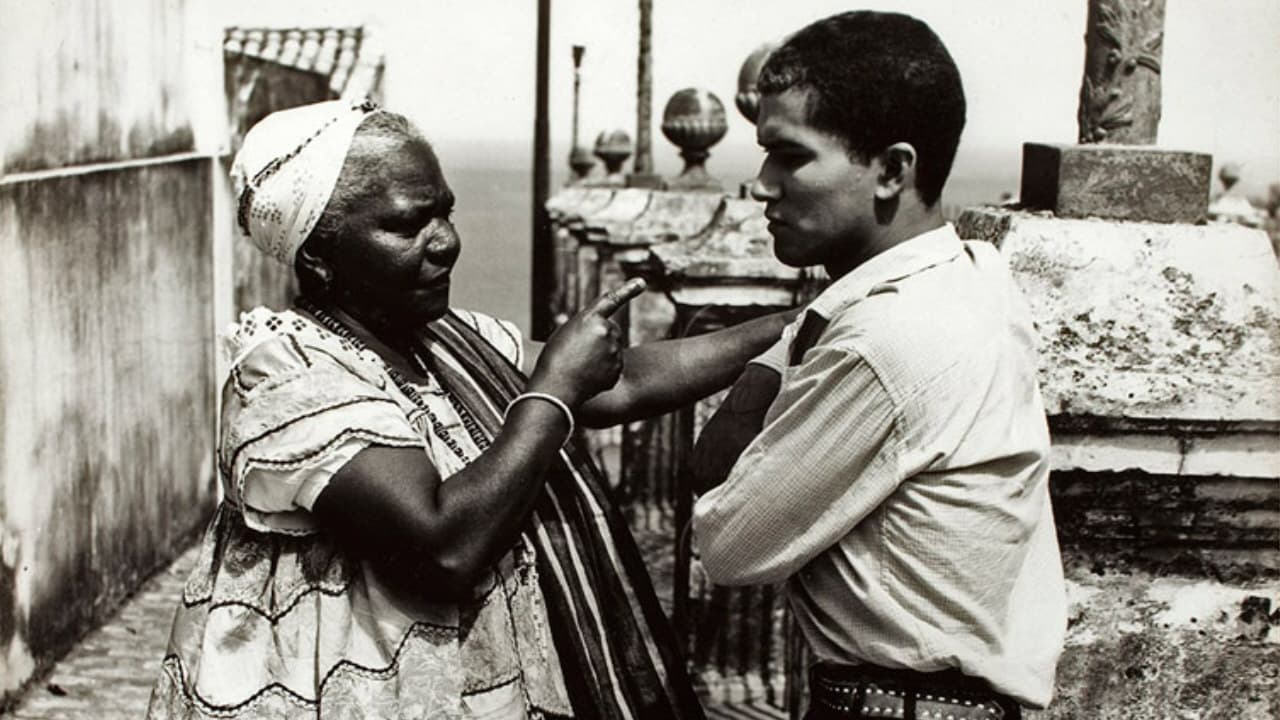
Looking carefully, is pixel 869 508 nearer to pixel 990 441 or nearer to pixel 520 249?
pixel 990 441

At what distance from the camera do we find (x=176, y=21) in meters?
9.70

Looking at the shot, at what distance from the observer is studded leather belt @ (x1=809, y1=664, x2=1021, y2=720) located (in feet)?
7.49

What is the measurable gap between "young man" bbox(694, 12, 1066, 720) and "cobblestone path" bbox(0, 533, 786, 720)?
3.86 m

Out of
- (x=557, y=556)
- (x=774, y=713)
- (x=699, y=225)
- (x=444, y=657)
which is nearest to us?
(x=444, y=657)

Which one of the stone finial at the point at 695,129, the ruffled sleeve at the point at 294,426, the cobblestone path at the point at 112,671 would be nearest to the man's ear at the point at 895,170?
the ruffled sleeve at the point at 294,426

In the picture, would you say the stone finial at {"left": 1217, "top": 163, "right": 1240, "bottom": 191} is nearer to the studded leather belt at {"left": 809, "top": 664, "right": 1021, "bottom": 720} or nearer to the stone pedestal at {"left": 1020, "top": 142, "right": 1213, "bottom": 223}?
the stone pedestal at {"left": 1020, "top": 142, "right": 1213, "bottom": 223}

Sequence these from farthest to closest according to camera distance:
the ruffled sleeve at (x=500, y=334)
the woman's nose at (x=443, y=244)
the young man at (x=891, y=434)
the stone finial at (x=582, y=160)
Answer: the stone finial at (x=582, y=160), the ruffled sleeve at (x=500, y=334), the woman's nose at (x=443, y=244), the young man at (x=891, y=434)

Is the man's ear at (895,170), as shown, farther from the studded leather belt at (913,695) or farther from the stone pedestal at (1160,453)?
the studded leather belt at (913,695)

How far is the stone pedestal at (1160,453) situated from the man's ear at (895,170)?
0.56m

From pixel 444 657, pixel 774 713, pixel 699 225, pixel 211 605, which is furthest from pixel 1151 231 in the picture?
pixel 699 225

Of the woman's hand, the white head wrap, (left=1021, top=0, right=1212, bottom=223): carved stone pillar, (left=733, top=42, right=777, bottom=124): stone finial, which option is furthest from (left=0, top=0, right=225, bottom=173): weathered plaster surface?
(left=1021, top=0, right=1212, bottom=223): carved stone pillar

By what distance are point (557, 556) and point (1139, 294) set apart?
1.16m

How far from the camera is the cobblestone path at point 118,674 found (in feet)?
21.9

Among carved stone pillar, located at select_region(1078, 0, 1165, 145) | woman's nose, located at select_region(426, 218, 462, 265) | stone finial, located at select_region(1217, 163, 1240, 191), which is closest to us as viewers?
woman's nose, located at select_region(426, 218, 462, 265)
